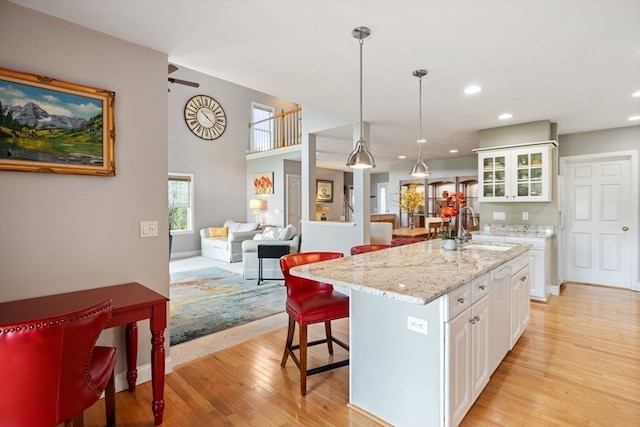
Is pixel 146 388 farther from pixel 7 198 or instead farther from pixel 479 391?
pixel 479 391

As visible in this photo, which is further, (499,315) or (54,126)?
(499,315)

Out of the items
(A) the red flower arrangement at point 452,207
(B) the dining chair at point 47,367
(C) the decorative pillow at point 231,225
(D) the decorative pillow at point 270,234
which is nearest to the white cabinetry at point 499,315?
(A) the red flower arrangement at point 452,207

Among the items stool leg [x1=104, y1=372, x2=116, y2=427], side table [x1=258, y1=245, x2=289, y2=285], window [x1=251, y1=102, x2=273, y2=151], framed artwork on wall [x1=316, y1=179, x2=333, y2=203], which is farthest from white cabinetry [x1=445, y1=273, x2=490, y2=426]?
window [x1=251, y1=102, x2=273, y2=151]

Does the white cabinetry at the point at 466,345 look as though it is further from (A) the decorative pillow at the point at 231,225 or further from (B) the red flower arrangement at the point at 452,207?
(A) the decorative pillow at the point at 231,225

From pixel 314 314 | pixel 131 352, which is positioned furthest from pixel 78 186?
pixel 314 314

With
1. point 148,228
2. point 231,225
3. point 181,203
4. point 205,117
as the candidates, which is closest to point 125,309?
point 148,228

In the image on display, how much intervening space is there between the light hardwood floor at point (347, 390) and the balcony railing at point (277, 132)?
6.02 meters

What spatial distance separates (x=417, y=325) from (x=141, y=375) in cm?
205

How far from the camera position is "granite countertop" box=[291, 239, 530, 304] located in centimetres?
162

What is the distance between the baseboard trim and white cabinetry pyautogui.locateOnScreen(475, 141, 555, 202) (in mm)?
4669

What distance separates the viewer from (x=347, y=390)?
2.33m

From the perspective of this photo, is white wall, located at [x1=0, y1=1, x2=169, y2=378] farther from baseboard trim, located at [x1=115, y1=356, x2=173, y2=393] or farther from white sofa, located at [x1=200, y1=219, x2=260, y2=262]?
white sofa, located at [x1=200, y1=219, x2=260, y2=262]

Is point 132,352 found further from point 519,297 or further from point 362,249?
point 519,297

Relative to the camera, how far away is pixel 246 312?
13.1 ft
